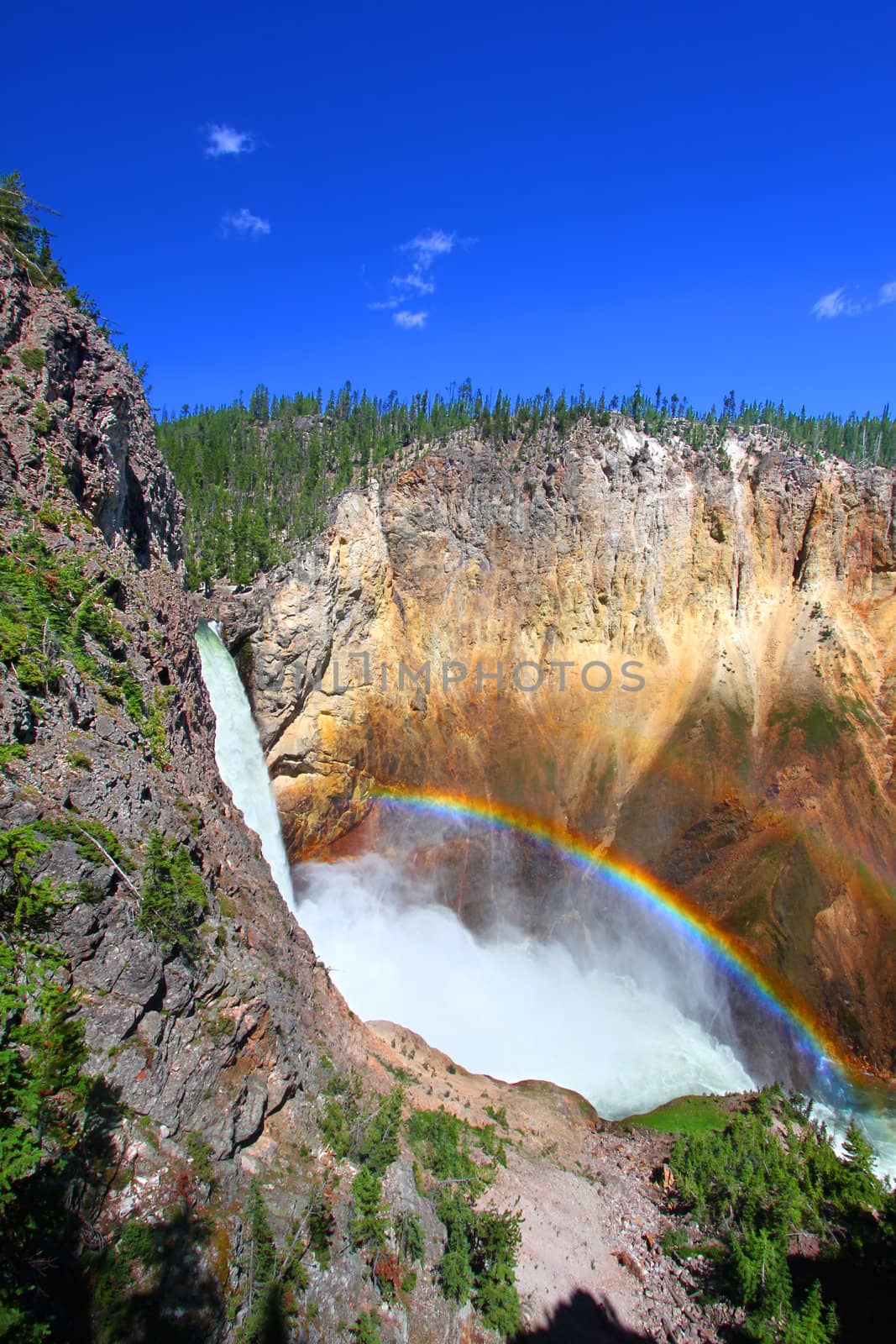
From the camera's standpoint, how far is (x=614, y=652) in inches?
1368

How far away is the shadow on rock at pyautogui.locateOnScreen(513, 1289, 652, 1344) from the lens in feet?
39.9

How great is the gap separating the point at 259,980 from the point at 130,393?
14.5 meters

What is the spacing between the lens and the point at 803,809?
2986 centimetres

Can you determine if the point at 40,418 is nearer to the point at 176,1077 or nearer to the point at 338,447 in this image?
the point at 176,1077

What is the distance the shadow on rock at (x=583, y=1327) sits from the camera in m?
12.2

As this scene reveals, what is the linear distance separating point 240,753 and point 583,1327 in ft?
66.5

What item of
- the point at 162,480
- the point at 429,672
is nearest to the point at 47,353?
the point at 162,480

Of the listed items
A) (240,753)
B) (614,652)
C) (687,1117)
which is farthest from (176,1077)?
(614,652)

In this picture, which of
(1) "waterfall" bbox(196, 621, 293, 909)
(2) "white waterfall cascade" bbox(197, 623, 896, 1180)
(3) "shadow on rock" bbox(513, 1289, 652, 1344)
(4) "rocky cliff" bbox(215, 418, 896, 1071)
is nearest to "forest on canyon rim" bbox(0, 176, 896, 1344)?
(3) "shadow on rock" bbox(513, 1289, 652, 1344)

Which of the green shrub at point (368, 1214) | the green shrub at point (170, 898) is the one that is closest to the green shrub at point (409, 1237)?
the green shrub at point (368, 1214)

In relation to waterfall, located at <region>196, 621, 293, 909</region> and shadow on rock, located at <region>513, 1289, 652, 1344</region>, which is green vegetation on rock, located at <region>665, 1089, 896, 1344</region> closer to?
shadow on rock, located at <region>513, 1289, 652, 1344</region>

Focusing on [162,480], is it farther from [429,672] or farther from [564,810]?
[564,810]

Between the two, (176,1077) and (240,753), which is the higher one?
(240,753)

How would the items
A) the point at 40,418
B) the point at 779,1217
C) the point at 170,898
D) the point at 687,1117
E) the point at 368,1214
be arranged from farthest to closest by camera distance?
the point at 687,1117 → the point at 779,1217 → the point at 40,418 → the point at 368,1214 → the point at 170,898
